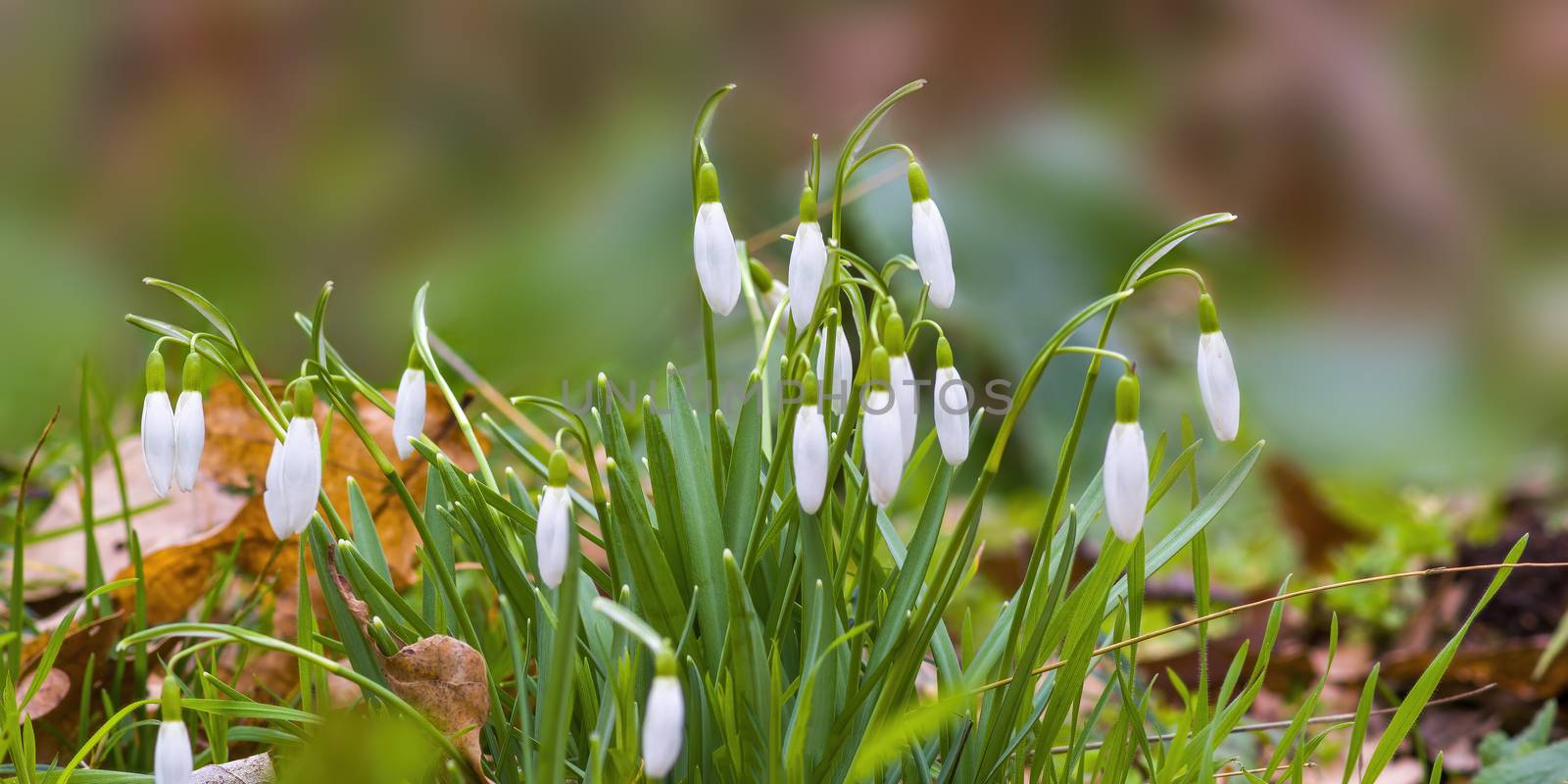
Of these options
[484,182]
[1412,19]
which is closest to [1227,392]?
[484,182]

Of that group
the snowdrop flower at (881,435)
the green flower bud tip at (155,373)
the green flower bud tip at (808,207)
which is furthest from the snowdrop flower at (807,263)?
the green flower bud tip at (155,373)

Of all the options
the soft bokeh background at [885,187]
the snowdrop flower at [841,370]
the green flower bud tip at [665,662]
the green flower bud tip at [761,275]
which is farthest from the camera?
the soft bokeh background at [885,187]

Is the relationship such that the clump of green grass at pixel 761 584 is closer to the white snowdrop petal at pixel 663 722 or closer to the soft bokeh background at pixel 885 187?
the white snowdrop petal at pixel 663 722

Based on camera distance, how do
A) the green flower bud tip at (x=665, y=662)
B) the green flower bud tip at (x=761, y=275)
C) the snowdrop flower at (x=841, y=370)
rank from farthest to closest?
the green flower bud tip at (x=761, y=275) < the snowdrop flower at (x=841, y=370) < the green flower bud tip at (x=665, y=662)

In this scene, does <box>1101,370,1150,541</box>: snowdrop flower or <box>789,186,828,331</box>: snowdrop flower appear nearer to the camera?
<box>1101,370,1150,541</box>: snowdrop flower

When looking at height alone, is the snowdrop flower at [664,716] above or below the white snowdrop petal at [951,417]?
below

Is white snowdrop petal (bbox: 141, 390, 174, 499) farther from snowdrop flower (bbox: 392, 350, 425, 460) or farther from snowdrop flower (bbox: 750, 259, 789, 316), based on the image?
snowdrop flower (bbox: 750, 259, 789, 316)

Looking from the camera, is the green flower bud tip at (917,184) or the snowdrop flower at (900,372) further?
the green flower bud tip at (917,184)

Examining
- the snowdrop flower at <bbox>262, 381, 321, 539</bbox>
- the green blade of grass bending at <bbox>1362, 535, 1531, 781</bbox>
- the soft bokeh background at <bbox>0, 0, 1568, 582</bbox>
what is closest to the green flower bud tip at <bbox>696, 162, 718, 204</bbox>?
the snowdrop flower at <bbox>262, 381, 321, 539</bbox>
